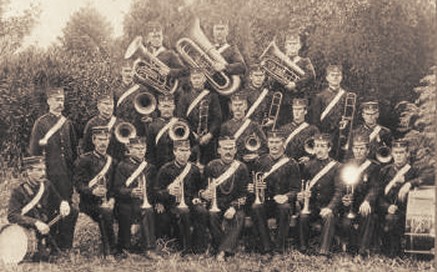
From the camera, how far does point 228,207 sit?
8812 mm

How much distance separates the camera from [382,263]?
863 centimetres

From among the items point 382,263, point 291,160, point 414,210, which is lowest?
point 382,263

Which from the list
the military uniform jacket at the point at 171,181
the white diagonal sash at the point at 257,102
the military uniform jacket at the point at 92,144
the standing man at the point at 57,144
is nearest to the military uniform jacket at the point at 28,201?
the standing man at the point at 57,144

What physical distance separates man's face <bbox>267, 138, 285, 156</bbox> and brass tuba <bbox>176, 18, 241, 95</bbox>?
3.06 feet

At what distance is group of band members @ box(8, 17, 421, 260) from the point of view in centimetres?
875

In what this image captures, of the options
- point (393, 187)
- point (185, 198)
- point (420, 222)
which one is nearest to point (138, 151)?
point (185, 198)

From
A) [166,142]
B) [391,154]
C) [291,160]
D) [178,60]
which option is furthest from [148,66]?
[391,154]

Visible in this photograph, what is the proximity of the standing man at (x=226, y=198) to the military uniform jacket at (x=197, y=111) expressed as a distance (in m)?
0.49

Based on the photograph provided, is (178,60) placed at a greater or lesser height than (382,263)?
greater

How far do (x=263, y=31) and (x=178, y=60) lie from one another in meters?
1.18

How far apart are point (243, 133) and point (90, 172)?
1.93m

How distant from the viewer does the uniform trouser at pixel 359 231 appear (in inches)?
344

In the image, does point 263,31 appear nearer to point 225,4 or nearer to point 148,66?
point 225,4

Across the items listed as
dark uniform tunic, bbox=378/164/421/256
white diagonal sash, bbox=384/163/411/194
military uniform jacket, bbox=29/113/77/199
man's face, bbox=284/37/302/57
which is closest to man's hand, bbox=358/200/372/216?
dark uniform tunic, bbox=378/164/421/256
